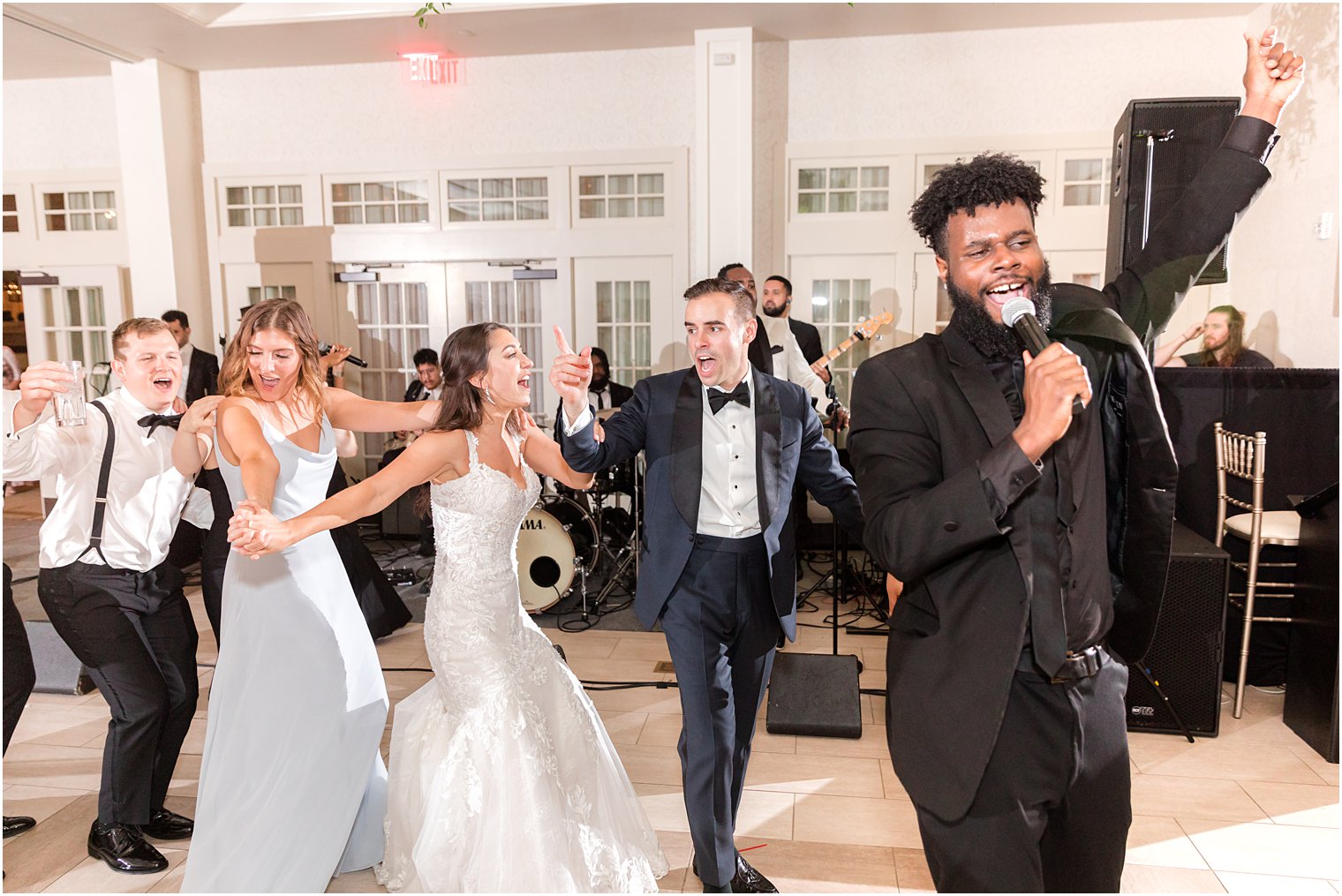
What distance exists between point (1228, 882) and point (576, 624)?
11.6 ft


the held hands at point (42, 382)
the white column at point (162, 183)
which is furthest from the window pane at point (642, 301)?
the held hands at point (42, 382)

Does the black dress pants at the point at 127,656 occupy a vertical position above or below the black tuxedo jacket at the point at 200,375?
below

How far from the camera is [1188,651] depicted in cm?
374

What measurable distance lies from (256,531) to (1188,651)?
3.73m

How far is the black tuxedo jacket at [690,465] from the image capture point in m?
2.56

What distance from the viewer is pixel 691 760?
2.49m

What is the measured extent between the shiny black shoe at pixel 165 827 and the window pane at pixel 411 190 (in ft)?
Result: 20.0

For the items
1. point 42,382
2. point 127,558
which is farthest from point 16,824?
point 42,382

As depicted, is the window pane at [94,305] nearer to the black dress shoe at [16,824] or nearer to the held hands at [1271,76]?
the black dress shoe at [16,824]

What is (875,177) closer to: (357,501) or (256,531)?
(357,501)

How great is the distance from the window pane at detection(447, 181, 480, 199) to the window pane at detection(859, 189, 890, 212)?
345 centimetres

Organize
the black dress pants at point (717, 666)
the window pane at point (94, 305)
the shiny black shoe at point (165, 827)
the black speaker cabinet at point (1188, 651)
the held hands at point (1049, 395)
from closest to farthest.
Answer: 1. the held hands at point (1049, 395)
2. the black dress pants at point (717, 666)
3. the shiny black shoe at point (165, 827)
4. the black speaker cabinet at point (1188, 651)
5. the window pane at point (94, 305)

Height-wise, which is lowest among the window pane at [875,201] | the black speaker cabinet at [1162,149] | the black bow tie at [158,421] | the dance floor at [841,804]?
the dance floor at [841,804]

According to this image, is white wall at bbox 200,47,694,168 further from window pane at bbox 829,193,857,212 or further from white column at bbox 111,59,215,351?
window pane at bbox 829,193,857,212
